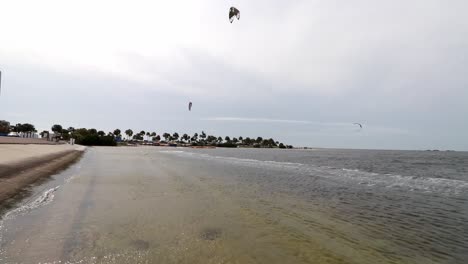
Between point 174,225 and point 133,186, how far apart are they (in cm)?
992

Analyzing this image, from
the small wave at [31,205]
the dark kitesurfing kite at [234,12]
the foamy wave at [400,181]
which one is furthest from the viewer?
the foamy wave at [400,181]

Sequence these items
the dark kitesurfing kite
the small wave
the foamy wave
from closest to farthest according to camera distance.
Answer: the dark kitesurfing kite
the small wave
the foamy wave

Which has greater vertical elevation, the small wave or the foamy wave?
the foamy wave

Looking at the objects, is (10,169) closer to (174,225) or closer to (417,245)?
(174,225)

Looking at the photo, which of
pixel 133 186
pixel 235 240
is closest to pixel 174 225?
pixel 235 240

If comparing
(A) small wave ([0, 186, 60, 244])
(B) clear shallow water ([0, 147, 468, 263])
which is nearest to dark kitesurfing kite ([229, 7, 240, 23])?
(B) clear shallow water ([0, 147, 468, 263])

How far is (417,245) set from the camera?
28.6ft

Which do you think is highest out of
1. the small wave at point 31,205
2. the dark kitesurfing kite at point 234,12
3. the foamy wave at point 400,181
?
the dark kitesurfing kite at point 234,12

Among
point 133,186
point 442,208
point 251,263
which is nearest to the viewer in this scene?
point 251,263

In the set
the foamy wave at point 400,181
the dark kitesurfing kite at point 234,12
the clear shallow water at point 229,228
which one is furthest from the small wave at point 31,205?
the foamy wave at point 400,181

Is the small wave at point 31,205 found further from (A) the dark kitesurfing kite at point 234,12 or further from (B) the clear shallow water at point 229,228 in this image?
(A) the dark kitesurfing kite at point 234,12

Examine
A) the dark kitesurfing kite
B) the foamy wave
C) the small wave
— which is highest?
the dark kitesurfing kite

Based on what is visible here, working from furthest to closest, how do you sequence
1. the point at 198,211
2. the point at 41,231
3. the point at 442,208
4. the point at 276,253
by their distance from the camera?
the point at 442,208 → the point at 198,211 → the point at 41,231 → the point at 276,253

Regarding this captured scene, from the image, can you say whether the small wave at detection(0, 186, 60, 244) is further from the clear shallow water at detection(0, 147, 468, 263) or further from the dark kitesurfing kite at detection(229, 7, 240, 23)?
the dark kitesurfing kite at detection(229, 7, 240, 23)
